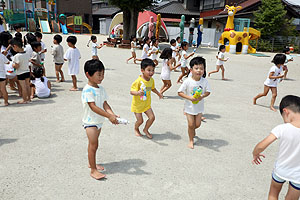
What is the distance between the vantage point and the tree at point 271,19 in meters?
23.7

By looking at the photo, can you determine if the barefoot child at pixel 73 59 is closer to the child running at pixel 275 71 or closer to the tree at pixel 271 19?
the child running at pixel 275 71

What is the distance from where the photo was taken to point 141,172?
3.40 metres

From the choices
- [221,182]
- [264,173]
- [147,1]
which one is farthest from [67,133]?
[147,1]

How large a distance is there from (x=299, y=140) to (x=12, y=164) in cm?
361

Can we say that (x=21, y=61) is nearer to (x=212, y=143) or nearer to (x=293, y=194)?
(x=212, y=143)

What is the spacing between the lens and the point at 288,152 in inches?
87.0

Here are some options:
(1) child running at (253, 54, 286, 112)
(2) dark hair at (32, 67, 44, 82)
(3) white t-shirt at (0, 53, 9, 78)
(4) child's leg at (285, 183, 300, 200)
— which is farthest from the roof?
(4) child's leg at (285, 183, 300, 200)

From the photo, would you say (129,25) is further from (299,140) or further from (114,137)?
(299,140)

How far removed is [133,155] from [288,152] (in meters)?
2.30

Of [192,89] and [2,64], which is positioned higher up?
[2,64]

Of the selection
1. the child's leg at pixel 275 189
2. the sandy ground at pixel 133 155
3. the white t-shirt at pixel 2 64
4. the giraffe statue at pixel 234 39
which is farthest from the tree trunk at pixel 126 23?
the child's leg at pixel 275 189

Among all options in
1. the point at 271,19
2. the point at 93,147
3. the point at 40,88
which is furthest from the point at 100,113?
the point at 271,19

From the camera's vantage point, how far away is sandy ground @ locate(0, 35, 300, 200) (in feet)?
9.87

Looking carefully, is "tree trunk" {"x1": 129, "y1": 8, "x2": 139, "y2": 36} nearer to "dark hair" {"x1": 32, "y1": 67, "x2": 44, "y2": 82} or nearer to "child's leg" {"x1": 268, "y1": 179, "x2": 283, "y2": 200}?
"dark hair" {"x1": 32, "y1": 67, "x2": 44, "y2": 82}
